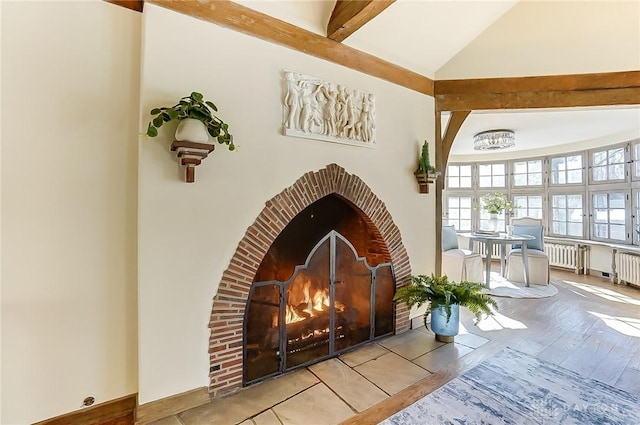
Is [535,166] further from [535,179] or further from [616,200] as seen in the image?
[616,200]

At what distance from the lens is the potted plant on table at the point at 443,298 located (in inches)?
112

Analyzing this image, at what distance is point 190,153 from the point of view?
6.08 feet

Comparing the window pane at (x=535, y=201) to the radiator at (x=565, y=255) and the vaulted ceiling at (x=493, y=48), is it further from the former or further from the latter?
the vaulted ceiling at (x=493, y=48)

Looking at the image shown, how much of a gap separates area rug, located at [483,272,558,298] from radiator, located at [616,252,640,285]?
118 cm

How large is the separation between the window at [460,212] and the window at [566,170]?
178 cm

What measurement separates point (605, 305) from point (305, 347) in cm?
433

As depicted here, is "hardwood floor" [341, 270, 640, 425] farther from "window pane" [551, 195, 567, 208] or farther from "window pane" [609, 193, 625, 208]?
"window pane" [551, 195, 567, 208]

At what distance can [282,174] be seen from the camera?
241 centimetres

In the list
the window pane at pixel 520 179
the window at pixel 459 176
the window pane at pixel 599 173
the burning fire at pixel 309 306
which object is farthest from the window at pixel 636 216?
the burning fire at pixel 309 306

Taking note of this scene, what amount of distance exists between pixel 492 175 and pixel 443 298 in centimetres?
567

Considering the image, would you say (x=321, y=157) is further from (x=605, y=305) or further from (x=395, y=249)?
(x=605, y=305)

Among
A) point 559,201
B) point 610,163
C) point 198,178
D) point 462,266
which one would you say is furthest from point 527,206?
point 198,178

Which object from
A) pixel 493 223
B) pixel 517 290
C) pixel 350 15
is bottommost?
pixel 517 290

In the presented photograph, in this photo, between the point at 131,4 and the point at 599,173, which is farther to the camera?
the point at 599,173
